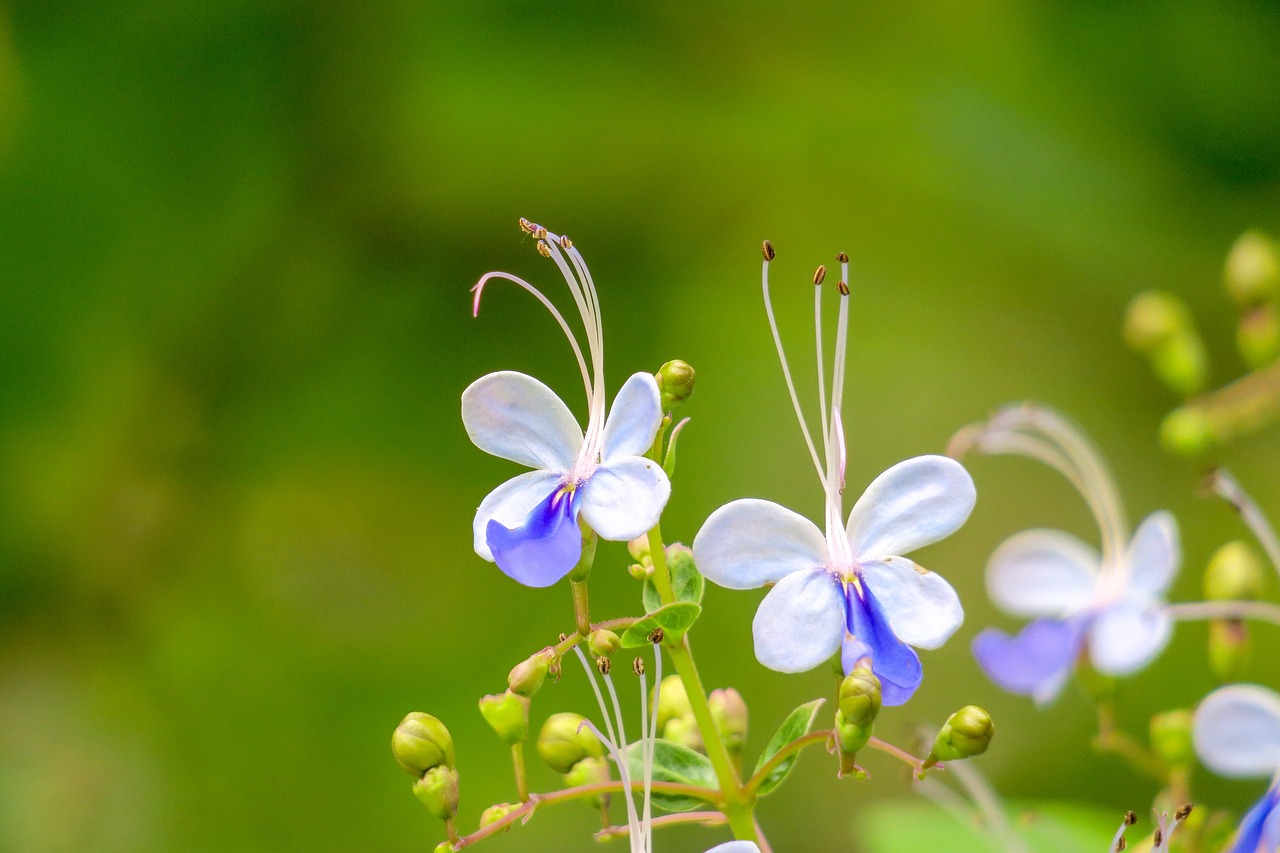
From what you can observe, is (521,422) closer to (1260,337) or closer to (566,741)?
(566,741)

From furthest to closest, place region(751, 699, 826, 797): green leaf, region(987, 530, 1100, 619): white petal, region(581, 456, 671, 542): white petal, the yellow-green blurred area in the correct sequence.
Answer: the yellow-green blurred area
region(987, 530, 1100, 619): white petal
region(751, 699, 826, 797): green leaf
region(581, 456, 671, 542): white petal

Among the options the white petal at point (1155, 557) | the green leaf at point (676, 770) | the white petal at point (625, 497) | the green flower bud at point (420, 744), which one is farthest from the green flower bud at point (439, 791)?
the white petal at point (1155, 557)

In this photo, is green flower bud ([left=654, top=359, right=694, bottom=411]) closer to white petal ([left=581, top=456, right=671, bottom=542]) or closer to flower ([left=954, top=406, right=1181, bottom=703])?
white petal ([left=581, top=456, right=671, bottom=542])

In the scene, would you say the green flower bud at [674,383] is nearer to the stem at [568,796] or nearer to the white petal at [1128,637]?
the stem at [568,796]

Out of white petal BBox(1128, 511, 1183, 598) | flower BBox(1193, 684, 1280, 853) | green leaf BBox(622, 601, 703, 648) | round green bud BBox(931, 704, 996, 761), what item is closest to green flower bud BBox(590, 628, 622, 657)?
green leaf BBox(622, 601, 703, 648)

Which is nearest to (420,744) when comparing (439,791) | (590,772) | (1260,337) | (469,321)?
(439,791)

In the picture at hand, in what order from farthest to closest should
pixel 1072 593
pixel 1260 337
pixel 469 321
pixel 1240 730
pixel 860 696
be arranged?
pixel 469 321 < pixel 1260 337 < pixel 1072 593 < pixel 1240 730 < pixel 860 696
